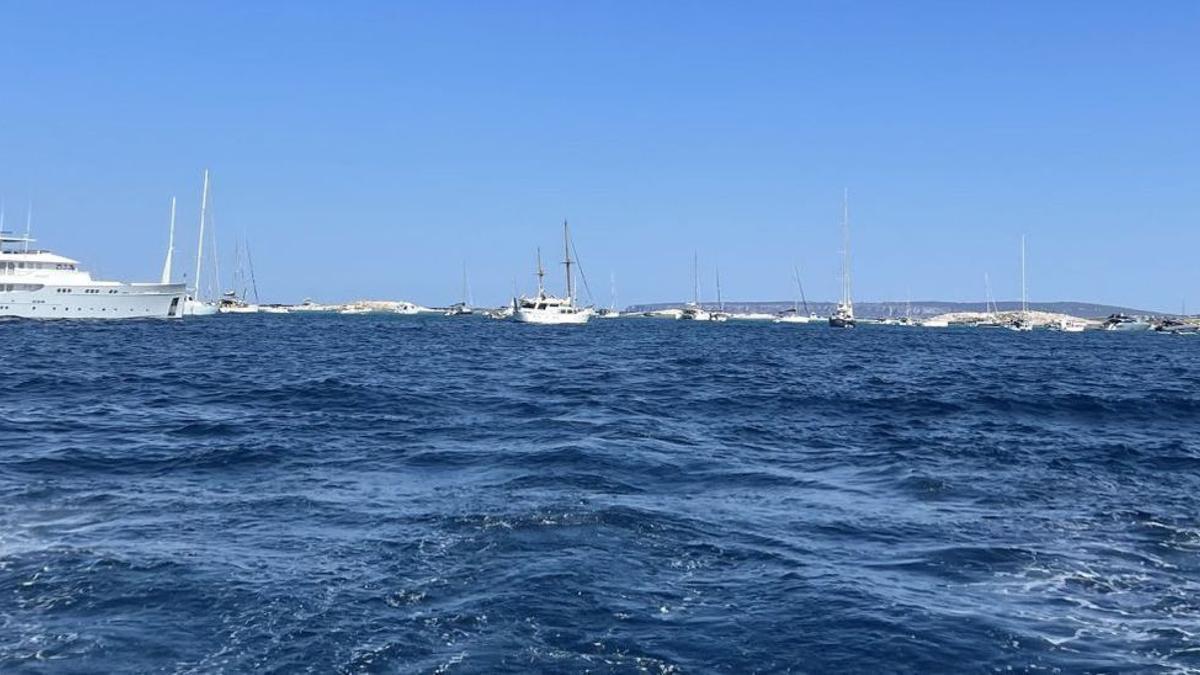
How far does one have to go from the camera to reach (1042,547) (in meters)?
13.5

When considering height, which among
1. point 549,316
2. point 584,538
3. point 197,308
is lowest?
point 584,538

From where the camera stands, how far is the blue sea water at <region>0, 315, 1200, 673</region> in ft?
30.0

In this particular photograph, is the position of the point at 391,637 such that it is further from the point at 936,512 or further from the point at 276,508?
the point at 936,512

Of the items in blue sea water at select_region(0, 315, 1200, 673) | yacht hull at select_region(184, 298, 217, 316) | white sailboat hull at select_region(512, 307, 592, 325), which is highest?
yacht hull at select_region(184, 298, 217, 316)

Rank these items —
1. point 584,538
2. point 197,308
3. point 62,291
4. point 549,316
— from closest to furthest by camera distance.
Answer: point 584,538
point 62,291
point 197,308
point 549,316

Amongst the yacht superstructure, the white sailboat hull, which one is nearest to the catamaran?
the yacht superstructure

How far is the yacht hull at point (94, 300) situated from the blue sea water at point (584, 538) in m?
74.0

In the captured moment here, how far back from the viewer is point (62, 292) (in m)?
93.6

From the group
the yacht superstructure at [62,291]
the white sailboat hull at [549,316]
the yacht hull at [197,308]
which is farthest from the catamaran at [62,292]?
the white sailboat hull at [549,316]

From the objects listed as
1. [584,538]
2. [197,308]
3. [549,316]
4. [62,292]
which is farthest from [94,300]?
[584,538]

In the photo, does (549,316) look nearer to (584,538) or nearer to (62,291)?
(62,291)

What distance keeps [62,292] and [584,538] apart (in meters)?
99.0

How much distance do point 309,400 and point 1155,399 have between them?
111 feet

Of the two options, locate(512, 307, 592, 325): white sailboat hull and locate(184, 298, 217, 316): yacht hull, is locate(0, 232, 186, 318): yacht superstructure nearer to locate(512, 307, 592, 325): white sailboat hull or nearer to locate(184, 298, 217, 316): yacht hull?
locate(184, 298, 217, 316): yacht hull
